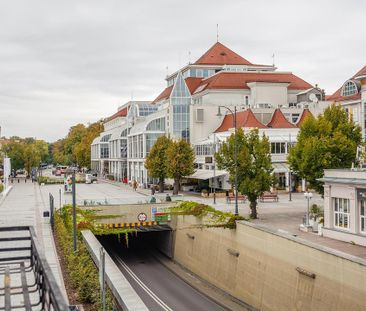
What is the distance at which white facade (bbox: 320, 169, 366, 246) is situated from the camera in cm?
2584

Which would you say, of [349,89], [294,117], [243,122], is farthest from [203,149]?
[349,89]

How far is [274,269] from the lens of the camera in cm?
2556

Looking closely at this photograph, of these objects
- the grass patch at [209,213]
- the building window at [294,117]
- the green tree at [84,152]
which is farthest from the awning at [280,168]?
the green tree at [84,152]

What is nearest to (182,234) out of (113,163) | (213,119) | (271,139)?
(271,139)

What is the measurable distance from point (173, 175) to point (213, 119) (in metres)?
13.3

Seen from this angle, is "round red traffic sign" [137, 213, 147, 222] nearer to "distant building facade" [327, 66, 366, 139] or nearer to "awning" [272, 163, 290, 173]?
"awning" [272, 163, 290, 173]

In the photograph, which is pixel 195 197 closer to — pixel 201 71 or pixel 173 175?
pixel 173 175

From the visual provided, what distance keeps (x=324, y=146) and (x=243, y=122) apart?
2744 centimetres

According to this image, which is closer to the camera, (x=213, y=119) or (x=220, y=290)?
(x=220, y=290)

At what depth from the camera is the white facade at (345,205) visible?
25844mm

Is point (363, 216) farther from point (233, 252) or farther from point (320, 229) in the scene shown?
point (233, 252)

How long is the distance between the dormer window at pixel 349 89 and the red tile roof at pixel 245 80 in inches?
677

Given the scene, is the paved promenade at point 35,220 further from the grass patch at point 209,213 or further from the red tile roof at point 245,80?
the red tile roof at point 245,80

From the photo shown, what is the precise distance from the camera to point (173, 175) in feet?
181
